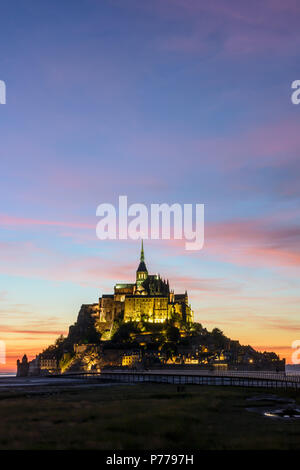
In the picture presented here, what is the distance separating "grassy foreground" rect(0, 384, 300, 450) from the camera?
976 inches

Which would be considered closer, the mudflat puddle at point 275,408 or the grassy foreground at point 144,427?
the grassy foreground at point 144,427

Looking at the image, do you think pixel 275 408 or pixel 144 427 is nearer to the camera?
pixel 144 427

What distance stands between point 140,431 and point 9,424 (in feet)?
32.6

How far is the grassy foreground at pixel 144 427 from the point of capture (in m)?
24.8

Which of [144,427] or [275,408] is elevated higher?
[144,427]

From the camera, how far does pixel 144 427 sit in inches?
1193

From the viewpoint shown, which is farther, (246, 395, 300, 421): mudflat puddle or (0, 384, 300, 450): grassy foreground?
(246, 395, 300, 421): mudflat puddle

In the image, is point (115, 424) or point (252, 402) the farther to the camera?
point (252, 402)
